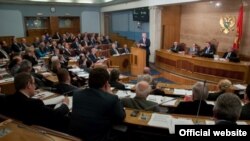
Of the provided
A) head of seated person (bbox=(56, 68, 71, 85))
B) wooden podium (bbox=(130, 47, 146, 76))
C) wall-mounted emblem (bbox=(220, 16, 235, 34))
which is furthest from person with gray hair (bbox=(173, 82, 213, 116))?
Answer: wall-mounted emblem (bbox=(220, 16, 235, 34))

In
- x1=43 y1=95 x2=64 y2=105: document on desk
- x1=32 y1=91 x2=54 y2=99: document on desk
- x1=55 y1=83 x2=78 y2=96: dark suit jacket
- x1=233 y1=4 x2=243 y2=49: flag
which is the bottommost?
x1=32 y1=91 x2=54 y2=99: document on desk

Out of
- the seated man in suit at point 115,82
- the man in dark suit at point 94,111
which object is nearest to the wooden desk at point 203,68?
the seated man in suit at point 115,82

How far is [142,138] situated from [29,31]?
1318 centimetres

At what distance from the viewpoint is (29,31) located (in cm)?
1409

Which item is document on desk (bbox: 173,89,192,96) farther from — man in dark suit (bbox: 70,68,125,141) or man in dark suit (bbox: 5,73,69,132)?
man in dark suit (bbox: 5,73,69,132)

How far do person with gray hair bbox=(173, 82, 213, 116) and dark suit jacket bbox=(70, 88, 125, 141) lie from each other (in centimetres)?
104

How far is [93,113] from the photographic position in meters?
2.21

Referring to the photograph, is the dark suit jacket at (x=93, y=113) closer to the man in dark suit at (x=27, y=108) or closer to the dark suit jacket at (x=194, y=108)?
the man in dark suit at (x=27, y=108)

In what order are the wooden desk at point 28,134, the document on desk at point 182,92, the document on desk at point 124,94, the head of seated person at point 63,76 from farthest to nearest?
the document on desk at point 182,92 → the document on desk at point 124,94 → the head of seated person at point 63,76 → the wooden desk at point 28,134

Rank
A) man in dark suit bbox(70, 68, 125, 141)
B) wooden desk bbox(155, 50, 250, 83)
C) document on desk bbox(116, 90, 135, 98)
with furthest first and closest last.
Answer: wooden desk bbox(155, 50, 250, 83), document on desk bbox(116, 90, 135, 98), man in dark suit bbox(70, 68, 125, 141)

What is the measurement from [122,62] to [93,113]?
25.5 ft

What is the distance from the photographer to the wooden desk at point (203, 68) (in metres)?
6.81

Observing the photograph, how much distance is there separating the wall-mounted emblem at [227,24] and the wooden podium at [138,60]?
135 inches

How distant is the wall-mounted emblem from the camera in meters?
8.61
